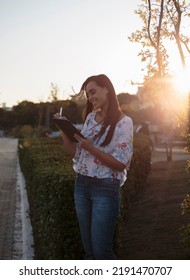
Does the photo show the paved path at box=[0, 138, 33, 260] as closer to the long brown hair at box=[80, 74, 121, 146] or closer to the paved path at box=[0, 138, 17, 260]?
the paved path at box=[0, 138, 17, 260]

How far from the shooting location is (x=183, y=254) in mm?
5648

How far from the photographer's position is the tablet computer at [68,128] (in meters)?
3.48

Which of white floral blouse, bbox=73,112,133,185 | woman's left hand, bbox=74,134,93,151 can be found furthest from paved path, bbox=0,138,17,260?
woman's left hand, bbox=74,134,93,151

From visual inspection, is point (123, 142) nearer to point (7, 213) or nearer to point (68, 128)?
point (68, 128)

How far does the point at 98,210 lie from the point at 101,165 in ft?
1.02

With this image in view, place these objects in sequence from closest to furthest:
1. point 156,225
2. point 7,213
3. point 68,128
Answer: point 68,128, point 156,225, point 7,213

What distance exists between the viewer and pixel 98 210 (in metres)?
3.35

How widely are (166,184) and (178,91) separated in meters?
4.11

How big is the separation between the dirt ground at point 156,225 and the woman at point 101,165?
2.38 metres

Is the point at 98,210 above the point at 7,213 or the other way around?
above

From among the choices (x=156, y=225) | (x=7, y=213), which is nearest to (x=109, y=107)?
(x=156, y=225)
